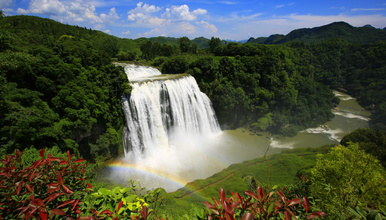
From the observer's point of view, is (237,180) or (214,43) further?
(214,43)

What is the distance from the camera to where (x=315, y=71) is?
49969 millimetres

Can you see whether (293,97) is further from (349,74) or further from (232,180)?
(349,74)

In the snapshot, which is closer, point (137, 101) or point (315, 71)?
point (137, 101)

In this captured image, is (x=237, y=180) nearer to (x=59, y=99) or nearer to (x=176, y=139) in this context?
(x=176, y=139)

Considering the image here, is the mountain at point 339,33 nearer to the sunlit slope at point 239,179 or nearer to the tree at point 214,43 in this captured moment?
the tree at point 214,43

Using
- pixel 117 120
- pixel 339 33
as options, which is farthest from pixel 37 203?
pixel 339 33

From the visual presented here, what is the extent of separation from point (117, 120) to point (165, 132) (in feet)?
15.7

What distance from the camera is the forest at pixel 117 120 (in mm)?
2145

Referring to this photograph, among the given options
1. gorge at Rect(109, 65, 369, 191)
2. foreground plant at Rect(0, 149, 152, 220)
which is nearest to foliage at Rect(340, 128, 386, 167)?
gorge at Rect(109, 65, 369, 191)

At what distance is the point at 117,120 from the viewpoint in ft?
53.9

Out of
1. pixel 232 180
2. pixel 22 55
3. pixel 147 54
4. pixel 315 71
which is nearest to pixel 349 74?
pixel 315 71

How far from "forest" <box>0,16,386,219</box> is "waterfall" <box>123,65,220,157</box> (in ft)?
4.04

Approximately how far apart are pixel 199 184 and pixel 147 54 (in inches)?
1050

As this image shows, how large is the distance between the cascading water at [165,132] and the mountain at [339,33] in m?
98.1
